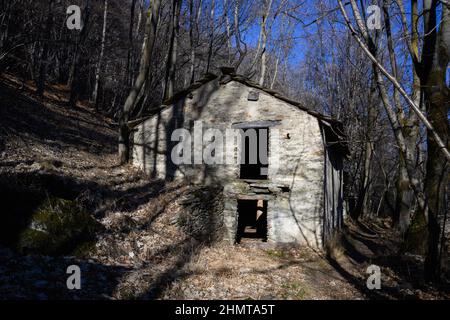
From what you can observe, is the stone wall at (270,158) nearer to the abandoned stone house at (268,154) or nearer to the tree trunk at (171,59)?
the abandoned stone house at (268,154)

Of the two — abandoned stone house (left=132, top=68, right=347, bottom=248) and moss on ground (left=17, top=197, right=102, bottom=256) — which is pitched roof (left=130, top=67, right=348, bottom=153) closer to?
abandoned stone house (left=132, top=68, right=347, bottom=248)

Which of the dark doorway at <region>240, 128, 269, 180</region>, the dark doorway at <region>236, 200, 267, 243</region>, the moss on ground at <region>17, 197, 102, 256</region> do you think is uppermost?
the dark doorway at <region>240, 128, 269, 180</region>

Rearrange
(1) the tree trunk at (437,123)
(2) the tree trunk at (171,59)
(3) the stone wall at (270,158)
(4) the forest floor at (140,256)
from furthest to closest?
(2) the tree trunk at (171,59) < (3) the stone wall at (270,158) < (1) the tree trunk at (437,123) < (4) the forest floor at (140,256)

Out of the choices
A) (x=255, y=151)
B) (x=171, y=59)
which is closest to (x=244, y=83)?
(x=255, y=151)

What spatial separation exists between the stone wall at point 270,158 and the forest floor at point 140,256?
2.10 ft

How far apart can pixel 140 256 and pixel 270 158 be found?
500 centimetres

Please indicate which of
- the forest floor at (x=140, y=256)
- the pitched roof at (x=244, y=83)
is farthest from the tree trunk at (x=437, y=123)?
the pitched roof at (x=244, y=83)

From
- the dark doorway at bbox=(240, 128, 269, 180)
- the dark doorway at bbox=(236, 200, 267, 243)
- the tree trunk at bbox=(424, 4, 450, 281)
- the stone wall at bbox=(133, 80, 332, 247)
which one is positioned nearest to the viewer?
the tree trunk at bbox=(424, 4, 450, 281)

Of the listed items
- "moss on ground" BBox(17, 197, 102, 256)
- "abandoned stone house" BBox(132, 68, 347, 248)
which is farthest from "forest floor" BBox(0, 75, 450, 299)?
"abandoned stone house" BBox(132, 68, 347, 248)

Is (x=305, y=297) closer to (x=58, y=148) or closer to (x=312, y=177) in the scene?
(x=312, y=177)

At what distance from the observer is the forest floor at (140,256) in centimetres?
510

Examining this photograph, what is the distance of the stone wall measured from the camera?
31.0 feet

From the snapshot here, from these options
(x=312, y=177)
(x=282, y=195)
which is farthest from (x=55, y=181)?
(x=312, y=177)
